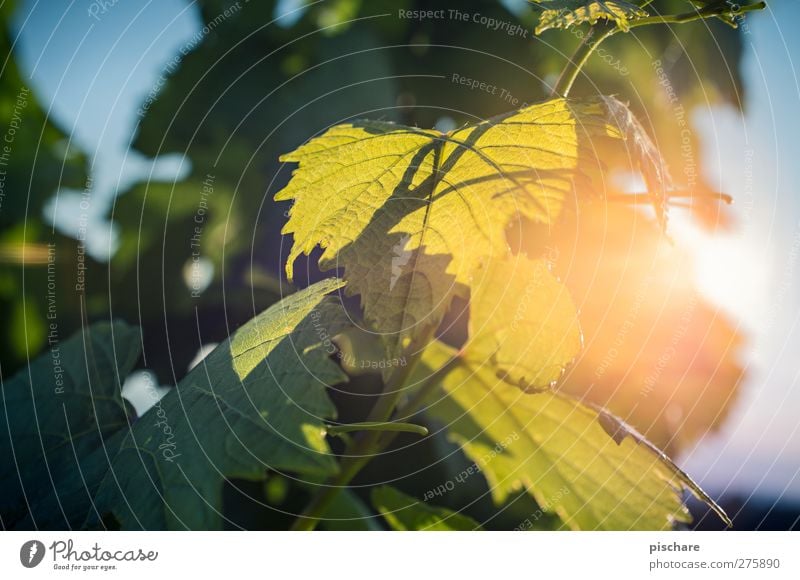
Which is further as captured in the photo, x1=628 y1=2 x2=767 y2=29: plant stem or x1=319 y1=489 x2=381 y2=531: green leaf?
x1=319 y1=489 x2=381 y2=531: green leaf

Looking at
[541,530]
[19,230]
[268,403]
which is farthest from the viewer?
[19,230]

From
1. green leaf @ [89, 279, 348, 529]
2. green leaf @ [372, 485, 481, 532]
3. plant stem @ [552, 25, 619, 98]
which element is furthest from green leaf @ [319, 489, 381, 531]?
plant stem @ [552, 25, 619, 98]

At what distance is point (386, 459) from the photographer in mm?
598

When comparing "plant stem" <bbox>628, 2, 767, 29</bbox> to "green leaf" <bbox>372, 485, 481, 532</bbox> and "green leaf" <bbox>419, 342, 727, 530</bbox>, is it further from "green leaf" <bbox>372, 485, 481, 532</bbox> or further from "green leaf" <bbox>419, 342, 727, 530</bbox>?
"green leaf" <bbox>372, 485, 481, 532</bbox>

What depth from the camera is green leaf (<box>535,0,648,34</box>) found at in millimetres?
347

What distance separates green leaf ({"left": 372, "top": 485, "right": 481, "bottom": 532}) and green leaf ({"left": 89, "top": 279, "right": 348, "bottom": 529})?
0.58ft

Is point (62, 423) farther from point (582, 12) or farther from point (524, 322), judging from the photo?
point (582, 12)

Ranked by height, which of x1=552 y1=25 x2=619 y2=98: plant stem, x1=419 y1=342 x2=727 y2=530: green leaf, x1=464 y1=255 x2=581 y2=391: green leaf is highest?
x1=552 y1=25 x2=619 y2=98: plant stem

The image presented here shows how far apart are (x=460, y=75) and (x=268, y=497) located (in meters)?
0.46

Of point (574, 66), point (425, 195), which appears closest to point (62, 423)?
point (425, 195)

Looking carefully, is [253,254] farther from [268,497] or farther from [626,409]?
[626,409]

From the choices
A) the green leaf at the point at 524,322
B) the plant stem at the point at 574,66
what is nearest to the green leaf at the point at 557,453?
the green leaf at the point at 524,322

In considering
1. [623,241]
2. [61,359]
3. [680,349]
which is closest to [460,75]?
[623,241]

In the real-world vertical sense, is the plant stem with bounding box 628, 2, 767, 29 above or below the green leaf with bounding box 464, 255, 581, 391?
above
